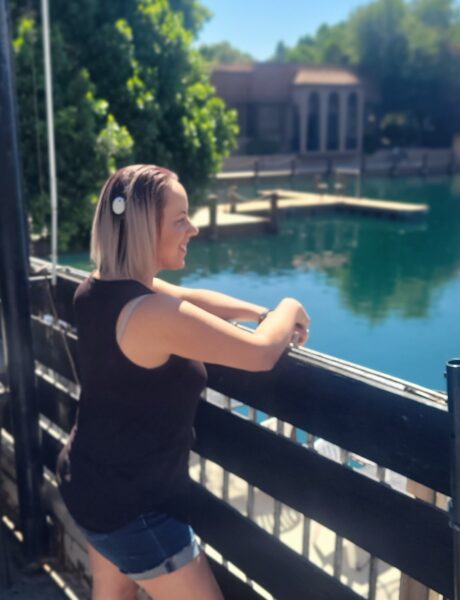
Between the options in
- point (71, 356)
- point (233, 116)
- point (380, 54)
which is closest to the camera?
point (71, 356)

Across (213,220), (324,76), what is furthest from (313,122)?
(213,220)

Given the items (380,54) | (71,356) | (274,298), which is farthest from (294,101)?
(71,356)

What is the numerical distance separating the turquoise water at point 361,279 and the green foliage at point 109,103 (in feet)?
9.59

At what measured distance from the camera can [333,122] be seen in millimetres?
54219

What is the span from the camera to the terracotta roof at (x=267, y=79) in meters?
48.4

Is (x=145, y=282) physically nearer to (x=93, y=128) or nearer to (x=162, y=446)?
(x=162, y=446)

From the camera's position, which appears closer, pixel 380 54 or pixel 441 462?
pixel 441 462

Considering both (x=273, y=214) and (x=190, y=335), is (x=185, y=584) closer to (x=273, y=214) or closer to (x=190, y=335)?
(x=190, y=335)

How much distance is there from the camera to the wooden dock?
24.3 metres

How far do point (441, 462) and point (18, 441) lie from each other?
203 cm

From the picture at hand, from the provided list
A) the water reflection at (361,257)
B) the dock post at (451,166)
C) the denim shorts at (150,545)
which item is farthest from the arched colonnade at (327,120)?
the denim shorts at (150,545)

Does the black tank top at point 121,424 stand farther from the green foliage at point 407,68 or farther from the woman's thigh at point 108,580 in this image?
the green foliage at point 407,68

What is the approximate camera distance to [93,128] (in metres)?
16.0

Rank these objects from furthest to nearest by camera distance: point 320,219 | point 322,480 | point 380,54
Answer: point 380,54
point 320,219
point 322,480
